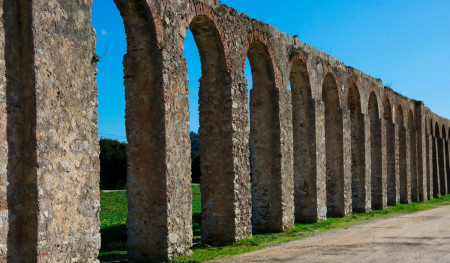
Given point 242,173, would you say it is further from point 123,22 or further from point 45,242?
point 45,242

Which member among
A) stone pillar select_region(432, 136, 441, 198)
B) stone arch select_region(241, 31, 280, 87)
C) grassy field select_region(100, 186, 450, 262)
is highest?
stone arch select_region(241, 31, 280, 87)

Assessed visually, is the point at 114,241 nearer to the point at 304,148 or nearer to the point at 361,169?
the point at 304,148

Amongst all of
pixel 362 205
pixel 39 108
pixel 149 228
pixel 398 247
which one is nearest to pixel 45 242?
pixel 39 108

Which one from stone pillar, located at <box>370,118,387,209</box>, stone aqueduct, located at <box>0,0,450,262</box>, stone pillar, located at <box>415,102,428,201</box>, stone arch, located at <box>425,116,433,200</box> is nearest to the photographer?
stone aqueduct, located at <box>0,0,450,262</box>

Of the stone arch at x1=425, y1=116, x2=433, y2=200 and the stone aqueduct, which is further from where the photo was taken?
the stone arch at x1=425, y1=116, x2=433, y2=200

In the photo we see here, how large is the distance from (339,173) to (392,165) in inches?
290

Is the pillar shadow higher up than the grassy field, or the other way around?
the pillar shadow

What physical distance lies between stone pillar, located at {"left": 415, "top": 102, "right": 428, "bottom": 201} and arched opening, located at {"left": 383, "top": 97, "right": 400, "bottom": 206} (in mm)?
4975

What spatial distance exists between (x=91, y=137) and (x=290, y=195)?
7040mm

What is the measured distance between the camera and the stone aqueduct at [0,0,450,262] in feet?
20.3

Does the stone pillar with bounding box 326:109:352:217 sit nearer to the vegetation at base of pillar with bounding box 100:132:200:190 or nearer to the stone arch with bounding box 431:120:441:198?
the stone arch with bounding box 431:120:441:198

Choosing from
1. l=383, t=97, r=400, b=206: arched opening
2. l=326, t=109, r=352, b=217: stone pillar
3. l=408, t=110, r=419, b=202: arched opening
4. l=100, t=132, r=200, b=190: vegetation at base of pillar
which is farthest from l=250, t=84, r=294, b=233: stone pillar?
l=100, t=132, r=200, b=190: vegetation at base of pillar

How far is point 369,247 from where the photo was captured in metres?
9.56

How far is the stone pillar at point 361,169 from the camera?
18.8 metres
